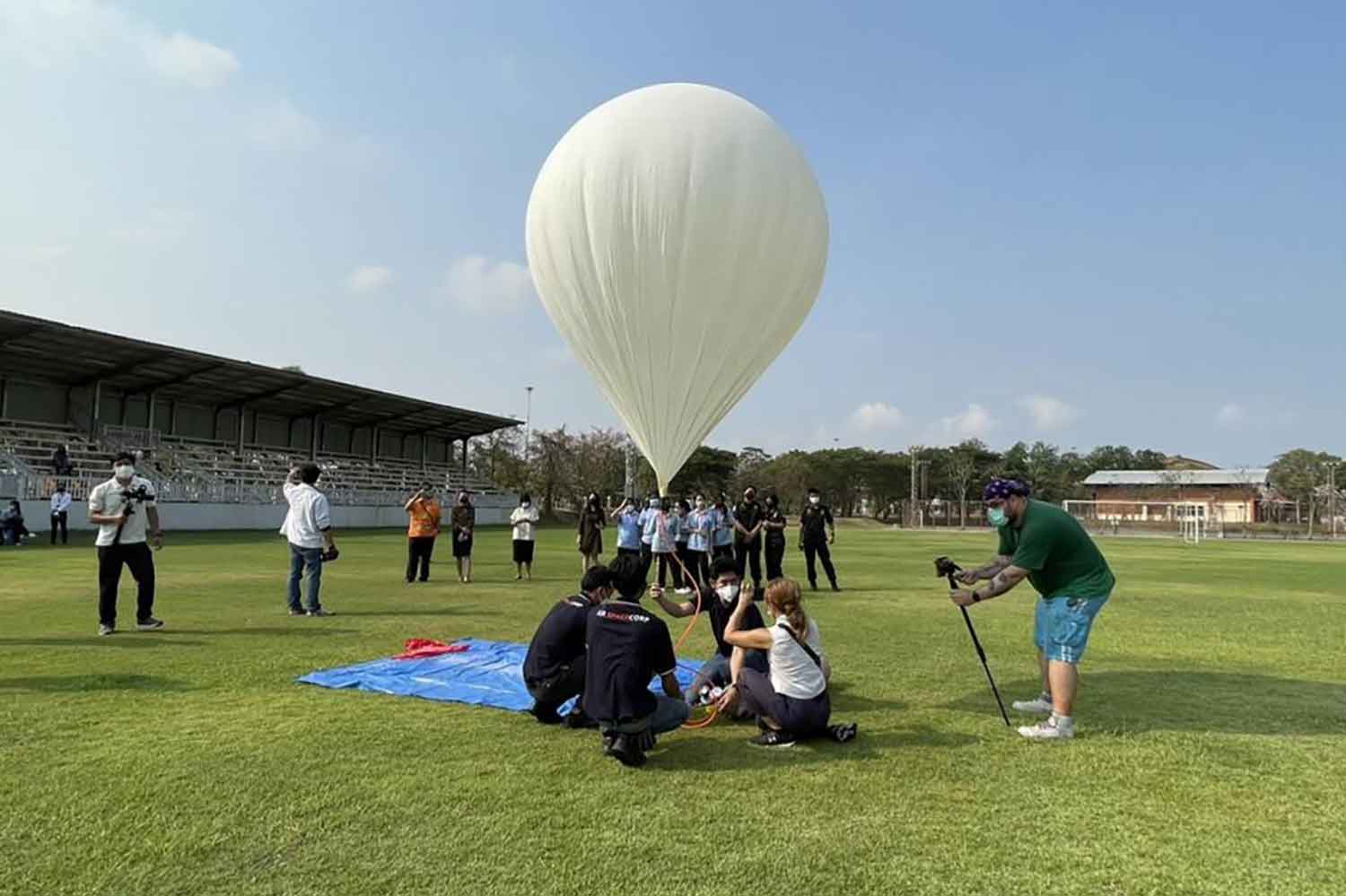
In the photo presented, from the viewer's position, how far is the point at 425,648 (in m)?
7.82

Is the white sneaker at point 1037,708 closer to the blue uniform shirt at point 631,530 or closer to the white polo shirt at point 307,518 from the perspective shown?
the white polo shirt at point 307,518

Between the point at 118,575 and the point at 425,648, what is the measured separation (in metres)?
3.35

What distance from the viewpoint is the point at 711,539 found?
48.2 ft

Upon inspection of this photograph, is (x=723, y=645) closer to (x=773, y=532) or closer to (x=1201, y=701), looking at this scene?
(x=1201, y=701)

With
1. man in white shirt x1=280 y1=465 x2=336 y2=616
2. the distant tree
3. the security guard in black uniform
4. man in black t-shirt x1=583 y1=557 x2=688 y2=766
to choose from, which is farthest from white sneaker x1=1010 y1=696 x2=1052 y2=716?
the distant tree

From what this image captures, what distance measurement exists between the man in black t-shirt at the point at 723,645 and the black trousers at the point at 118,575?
19.6 feet

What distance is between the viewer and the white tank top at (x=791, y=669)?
522 cm

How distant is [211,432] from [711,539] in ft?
124

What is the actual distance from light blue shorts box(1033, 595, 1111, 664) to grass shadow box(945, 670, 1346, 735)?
→ 679 mm

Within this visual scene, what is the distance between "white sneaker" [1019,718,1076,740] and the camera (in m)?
5.42

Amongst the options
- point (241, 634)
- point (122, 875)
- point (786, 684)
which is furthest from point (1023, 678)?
point (241, 634)

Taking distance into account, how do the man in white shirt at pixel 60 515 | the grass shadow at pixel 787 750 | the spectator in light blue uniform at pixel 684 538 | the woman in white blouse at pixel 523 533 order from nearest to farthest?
the grass shadow at pixel 787 750
the spectator in light blue uniform at pixel 684 538
the woman in white blouse at pixel 523 533
the man in white shirt at pixel 60 515

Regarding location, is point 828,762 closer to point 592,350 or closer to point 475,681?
point 475,681

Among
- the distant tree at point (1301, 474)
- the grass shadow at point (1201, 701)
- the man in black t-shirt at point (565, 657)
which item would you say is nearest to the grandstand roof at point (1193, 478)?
the distant tree at point (1301, 474)
